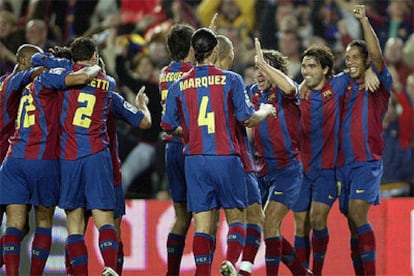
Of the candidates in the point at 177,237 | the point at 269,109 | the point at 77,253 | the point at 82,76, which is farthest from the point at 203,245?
the point at 82,76

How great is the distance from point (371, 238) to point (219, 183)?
1.93m

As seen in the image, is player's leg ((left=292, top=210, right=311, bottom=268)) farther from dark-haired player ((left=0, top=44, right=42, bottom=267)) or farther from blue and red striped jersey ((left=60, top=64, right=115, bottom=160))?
dark-haired player ((left=0, top=44, right=42, bottom=267))

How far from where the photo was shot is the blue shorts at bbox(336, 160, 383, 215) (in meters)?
8.89

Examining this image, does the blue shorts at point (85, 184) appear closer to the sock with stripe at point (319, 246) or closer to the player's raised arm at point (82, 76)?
the player's raised arm at point (82, 76)

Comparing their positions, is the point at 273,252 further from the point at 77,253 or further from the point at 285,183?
the point at 77,253

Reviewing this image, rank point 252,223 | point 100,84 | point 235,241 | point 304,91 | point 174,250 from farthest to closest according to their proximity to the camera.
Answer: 1. point 304,91
2. point 174,250
3. point 252,223
4. point 100,84
5. point 235,241

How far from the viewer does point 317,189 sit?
9273mm

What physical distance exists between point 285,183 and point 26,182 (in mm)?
2441

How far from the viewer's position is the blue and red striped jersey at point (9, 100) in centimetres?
845

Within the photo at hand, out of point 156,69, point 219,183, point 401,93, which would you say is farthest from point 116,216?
point 401,93

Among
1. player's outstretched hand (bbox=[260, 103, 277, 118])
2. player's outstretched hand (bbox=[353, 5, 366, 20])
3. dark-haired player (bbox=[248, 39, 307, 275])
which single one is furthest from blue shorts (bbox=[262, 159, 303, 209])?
player's outstretched hand (bbox=[353, 5, 366, 20])

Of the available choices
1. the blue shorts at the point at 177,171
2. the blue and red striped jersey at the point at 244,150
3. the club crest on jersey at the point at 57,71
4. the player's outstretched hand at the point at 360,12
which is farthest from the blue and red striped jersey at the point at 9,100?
the player's outstretched hand at the point at 360,12

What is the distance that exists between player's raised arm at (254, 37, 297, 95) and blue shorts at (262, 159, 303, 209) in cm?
83

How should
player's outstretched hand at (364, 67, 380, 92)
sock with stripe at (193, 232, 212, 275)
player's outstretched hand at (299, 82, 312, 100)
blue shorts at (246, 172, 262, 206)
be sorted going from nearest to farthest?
1. sock with stripe at (193, 232, 212, 275)
2. blue shorts at (246, 172, 262, 206)
3. player's outstretched hand at (364, 67, 380, 92)
4. player's outstretched hand at (299, 82, 312, 100)
